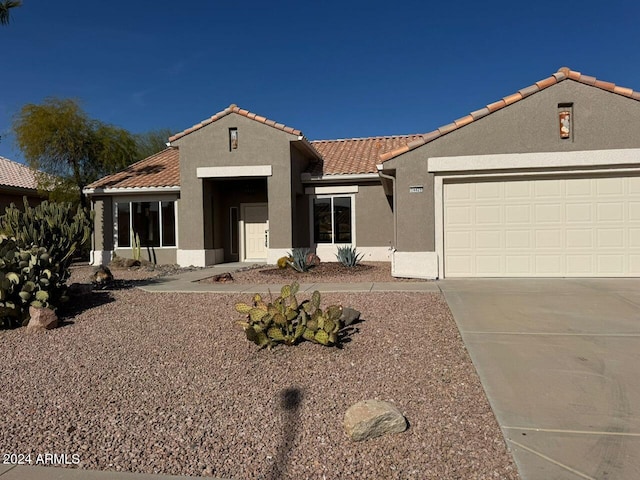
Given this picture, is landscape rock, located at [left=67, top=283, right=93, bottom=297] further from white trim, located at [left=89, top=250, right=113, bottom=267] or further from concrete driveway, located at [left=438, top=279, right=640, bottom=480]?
white trim, located at [left=89, top=250, right=113, bottom=267]

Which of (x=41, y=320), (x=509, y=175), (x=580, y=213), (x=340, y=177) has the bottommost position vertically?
(x=41, y=320)

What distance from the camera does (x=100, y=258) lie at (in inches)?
709

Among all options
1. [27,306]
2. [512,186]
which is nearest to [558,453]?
[27,306]

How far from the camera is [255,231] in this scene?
1830 centimetres

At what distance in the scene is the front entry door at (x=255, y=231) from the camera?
18203 millimetres

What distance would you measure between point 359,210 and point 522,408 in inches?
519

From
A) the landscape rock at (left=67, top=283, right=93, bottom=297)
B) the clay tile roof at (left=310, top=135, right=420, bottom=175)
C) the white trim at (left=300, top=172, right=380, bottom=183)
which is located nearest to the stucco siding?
the white trim at (left=300, top=172, right=380, bottom=183)

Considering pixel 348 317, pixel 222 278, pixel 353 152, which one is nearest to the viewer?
pixel 348 317

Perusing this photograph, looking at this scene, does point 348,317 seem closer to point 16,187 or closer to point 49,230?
point 49,230

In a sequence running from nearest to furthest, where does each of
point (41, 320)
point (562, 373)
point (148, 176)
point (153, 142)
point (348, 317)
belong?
point (562, 373)
point (348, 317)
point (41, 320)
point (148, 176)
point (153, 142)

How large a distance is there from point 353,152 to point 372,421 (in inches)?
661

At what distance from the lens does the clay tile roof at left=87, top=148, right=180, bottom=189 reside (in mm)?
17516

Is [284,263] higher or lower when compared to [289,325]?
higher

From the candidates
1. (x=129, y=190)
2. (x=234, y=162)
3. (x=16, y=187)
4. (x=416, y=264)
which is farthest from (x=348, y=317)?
(x=16, y=187)
